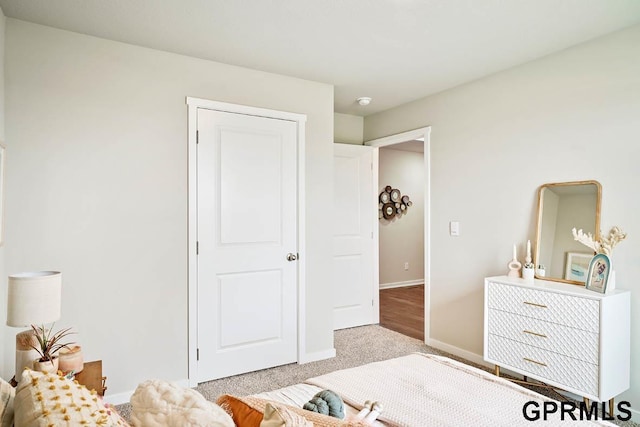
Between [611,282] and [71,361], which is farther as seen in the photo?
[611,282]

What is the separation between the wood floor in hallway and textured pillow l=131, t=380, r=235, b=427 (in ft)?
11.1

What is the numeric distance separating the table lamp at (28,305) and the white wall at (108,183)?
2.41ft

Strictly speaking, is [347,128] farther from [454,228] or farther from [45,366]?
[45,366]

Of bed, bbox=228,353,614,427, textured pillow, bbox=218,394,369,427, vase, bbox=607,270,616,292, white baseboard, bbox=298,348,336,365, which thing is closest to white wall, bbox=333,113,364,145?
white baseboard, bbox=298,348,336,365

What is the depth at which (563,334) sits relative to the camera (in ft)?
7.94

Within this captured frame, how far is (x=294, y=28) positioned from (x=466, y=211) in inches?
83.3

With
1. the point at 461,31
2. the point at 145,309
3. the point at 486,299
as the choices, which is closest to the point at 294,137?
the point at 461,31

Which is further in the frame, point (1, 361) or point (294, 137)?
point (294, 137)

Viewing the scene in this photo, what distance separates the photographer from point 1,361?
2262 mm

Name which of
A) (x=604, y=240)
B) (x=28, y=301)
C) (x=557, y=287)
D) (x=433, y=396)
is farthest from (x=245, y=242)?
(x=604, y=240)

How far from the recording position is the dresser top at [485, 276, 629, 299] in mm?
2334

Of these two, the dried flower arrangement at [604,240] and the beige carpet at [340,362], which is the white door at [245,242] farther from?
the dried flower arrangement at [604,240]

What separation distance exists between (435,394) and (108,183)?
7.63ft

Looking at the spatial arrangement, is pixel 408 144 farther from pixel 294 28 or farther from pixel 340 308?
pixel 294 28
